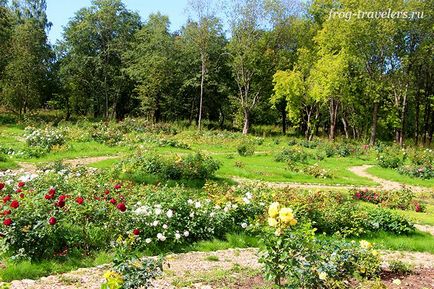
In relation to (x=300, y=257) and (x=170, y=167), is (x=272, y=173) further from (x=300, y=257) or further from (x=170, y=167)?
(x=300, y=257)

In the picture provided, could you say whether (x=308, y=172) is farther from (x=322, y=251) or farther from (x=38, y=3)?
(x=38, y=3)

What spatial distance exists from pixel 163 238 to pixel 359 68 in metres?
31.4

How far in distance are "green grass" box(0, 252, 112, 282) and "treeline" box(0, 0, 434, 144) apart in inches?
1189

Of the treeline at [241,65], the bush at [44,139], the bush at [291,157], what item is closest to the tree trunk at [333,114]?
the treeline at [241,65]

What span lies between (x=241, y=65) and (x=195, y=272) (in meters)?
37.4

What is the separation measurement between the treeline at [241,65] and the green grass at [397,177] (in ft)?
42.4

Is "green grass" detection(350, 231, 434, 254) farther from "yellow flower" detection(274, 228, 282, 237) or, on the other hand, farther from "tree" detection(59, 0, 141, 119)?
"tree" detection(59, 0, 141, 119)

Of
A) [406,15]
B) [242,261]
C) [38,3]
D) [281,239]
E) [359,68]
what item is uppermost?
[38,3]

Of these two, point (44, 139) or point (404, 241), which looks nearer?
point (404, 241)

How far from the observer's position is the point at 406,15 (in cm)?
3106

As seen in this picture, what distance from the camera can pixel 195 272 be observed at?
20.5ft

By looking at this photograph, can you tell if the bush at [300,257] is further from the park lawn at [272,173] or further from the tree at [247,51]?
the tree at [247,51]

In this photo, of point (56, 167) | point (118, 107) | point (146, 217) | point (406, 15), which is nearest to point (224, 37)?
point (118, 107)

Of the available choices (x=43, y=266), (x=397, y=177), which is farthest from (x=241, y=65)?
(x=43, y=266)
